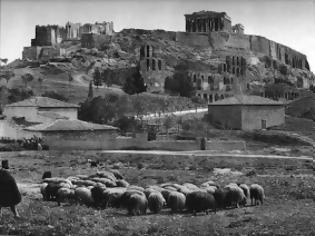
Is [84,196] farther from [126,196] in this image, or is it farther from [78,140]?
[78,140]

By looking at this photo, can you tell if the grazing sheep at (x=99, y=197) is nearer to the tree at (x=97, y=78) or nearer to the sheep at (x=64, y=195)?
the sheep at (x=64, y=195)

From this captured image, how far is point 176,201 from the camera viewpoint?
1827cm

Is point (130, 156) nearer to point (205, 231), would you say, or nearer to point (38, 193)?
point (38, 193)

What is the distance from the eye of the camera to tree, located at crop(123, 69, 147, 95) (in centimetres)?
8669

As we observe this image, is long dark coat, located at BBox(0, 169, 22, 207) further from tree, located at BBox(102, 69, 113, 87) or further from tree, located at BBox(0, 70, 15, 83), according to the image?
tree, located at BBox(102, 69, 113, 87)

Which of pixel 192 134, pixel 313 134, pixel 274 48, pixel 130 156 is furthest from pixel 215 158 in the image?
pixel 274 48

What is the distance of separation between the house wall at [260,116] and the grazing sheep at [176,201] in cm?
Answer: 3722

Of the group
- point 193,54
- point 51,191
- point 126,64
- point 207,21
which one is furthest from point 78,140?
point 207,21

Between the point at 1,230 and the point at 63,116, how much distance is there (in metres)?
38.3

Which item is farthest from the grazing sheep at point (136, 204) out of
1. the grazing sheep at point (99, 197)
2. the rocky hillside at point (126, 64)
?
the rocky hillside at point (126, 64)

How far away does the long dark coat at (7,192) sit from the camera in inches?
582

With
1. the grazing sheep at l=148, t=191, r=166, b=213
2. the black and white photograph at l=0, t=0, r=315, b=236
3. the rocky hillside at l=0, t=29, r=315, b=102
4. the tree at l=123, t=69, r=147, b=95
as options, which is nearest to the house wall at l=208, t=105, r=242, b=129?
the black and white photograph at l=0, t=0, r=315, b=236

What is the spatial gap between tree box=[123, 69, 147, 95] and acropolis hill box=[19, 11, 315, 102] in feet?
10.7

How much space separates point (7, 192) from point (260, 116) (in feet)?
143
